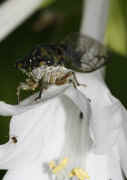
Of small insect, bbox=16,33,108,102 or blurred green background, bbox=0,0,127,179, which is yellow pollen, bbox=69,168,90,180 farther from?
blurred green background, bbox=0,0,127,179

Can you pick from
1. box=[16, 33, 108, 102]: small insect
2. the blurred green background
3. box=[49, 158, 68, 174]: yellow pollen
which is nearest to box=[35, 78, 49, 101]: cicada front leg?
box=[16, 33, 108, 102]: small insect

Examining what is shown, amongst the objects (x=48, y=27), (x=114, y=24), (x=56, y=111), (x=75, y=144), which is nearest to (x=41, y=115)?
(x=56, y=111)

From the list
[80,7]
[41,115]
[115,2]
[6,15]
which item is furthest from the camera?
[80,7]

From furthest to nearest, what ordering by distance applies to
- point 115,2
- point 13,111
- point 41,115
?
point 115,2, point 41,115, point 13,111

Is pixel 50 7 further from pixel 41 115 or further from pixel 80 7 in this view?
pixel 41 115

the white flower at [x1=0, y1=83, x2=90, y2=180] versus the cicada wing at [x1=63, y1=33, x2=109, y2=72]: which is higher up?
the cicada wing at [x1=63, y1=33, x2=109, y2=72]

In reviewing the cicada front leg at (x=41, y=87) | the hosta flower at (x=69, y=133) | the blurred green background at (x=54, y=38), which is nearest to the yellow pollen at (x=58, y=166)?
the hosta flower at (x=69, y=133)

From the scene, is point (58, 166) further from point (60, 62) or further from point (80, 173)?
point (60, 62)
